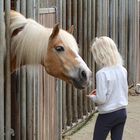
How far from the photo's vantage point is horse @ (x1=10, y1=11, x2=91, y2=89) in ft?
13.4

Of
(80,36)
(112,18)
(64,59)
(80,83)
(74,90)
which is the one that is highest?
(112,18)

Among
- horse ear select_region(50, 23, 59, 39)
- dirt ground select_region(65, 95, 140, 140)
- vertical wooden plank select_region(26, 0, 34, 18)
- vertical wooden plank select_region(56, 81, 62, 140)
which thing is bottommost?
→ dirt ground select_region(65, 95, 140, 140)

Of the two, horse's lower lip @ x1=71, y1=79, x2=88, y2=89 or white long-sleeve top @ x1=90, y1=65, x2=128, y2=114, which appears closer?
horse's lower lip @ x1=71, y1=79, x2=88, y2=89

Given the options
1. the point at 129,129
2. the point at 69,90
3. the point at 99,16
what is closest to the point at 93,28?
the point at 99,16

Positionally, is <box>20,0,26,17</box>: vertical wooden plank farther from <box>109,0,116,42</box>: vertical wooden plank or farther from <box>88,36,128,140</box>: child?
<box>109,0,116,42</box>: vertical wooden plank

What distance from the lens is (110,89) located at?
175 inches

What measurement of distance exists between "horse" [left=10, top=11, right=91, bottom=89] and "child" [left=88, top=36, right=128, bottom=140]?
1.09 ft

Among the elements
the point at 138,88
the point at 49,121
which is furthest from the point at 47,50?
the point at 138,88

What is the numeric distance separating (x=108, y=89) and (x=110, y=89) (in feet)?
0.06

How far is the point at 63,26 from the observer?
6.25m

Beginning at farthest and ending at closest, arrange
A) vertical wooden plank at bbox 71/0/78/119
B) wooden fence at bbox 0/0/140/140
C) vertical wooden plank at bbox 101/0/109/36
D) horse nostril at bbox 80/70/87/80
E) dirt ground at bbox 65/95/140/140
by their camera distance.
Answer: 1. vertical wooden plank at bbox 101/0/109/36
2. vertical wooden plank at bbox 71/0/78/119
3. dirt ground at bbox 65/95/140/140
4. wooden fence at bbox 0/0/140/140
5. horse nostril at bbox 80/70/87/80

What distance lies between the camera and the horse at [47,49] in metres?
4.09

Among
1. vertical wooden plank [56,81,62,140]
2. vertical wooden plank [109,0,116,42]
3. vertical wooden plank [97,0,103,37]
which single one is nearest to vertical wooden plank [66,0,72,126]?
vertical wooden plank [56,81,62,140]

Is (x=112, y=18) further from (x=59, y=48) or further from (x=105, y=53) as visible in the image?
(x=59, y=48)
